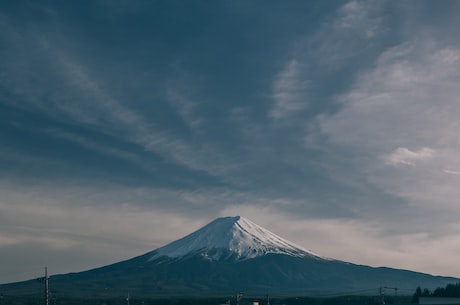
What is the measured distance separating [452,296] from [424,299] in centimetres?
757

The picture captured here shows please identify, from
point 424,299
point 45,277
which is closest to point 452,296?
point 424,299

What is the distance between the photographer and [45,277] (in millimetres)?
95688

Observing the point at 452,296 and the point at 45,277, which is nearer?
the point at 45,277

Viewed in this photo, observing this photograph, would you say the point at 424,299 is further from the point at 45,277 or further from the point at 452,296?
the point at 45,277

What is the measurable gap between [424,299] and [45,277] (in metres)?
69.9

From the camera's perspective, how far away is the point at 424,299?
12825cm

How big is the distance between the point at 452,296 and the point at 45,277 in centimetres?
7740

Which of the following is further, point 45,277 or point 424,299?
point 424,299

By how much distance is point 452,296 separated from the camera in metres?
132
